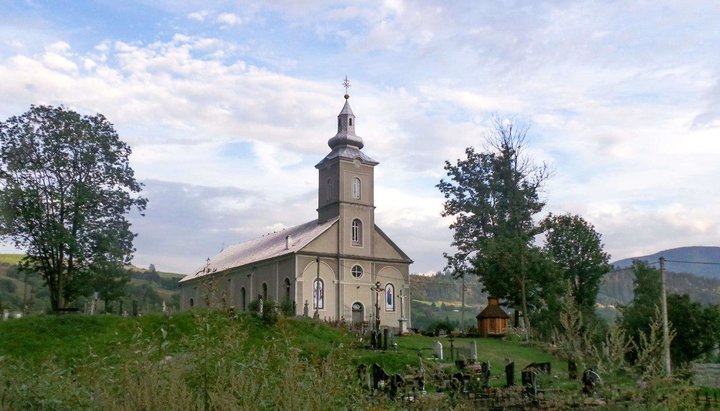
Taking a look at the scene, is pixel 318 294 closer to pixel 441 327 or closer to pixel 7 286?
pixel 441 327

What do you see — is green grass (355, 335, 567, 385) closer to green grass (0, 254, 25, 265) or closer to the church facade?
the church facade

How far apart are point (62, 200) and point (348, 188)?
17855mm

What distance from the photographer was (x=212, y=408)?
20.7ft

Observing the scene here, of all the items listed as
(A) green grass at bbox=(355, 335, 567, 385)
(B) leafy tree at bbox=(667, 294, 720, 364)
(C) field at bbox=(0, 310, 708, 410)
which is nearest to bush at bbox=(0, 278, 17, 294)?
(A) green grass at bbox=(355, 335, 567, 385)

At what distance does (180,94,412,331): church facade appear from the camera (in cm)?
4366

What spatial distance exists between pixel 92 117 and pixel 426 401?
101 feet

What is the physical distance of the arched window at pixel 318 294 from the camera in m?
43.4

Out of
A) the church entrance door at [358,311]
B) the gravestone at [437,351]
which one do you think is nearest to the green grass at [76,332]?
the gravestone at [437,351]

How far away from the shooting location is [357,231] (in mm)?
46344

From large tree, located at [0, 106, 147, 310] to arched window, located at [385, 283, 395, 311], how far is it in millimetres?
16941

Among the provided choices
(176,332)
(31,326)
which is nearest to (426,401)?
(176,332)

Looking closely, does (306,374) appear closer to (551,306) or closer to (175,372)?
(175,372)

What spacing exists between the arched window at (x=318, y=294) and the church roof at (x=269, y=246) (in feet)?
8.14

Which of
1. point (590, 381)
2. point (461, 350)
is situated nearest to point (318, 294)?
point (461, 350)
